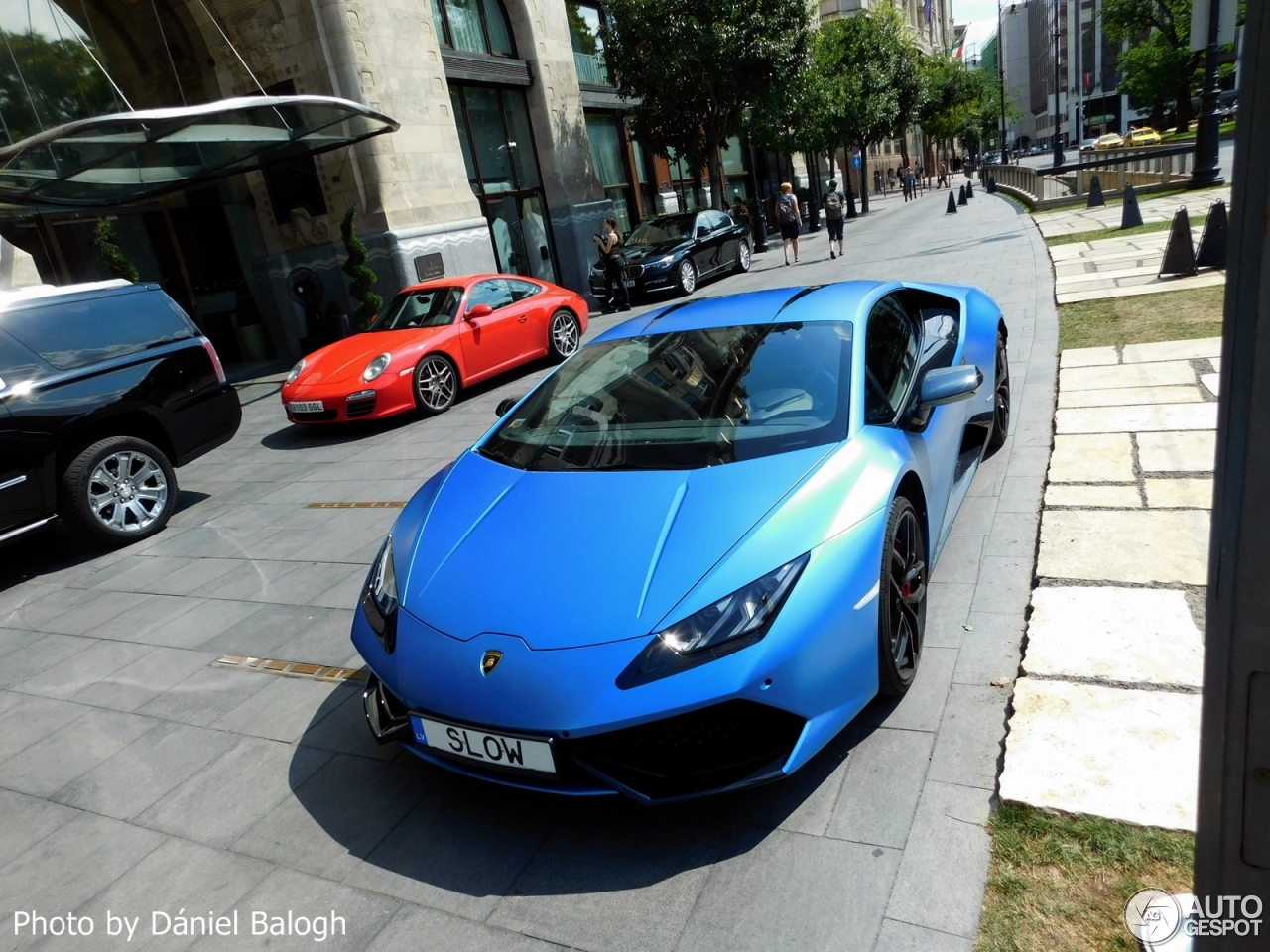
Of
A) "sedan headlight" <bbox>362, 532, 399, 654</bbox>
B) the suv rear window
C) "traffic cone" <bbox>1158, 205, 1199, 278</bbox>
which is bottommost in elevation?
"traffic cone" <bbox>1158, 205, 1199, 278</bbox>

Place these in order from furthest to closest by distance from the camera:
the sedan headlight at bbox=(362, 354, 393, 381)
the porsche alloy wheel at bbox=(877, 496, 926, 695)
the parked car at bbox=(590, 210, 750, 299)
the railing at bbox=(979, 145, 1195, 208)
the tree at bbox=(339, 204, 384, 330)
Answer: the railing at bbox=(979, 145, 1195, 208) → the parked car at bbox=(590, 210, 750, 299) → the tree at bbox=(339, 204, 384, 330) → the sedan headlight at bbox=(362, 354, 393, 381) → the porsche alloy wheel at bbox=(877, 496, 926, 695)

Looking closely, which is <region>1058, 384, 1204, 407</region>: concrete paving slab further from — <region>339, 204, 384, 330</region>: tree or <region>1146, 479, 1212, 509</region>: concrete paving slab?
<region>339, 204, 384, 330</region>: tree

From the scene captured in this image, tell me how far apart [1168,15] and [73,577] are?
7332 centimetres

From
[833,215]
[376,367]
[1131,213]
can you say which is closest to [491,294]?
[376,367]

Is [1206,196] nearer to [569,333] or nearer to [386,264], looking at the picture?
[569,333]

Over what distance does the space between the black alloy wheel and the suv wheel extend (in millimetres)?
6120

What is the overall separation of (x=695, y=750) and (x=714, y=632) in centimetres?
33

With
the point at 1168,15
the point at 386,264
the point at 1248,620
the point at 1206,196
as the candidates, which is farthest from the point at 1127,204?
the point at 1168,15

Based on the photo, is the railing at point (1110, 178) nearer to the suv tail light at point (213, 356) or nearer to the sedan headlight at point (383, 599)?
the suv tail light at point (213, 356)

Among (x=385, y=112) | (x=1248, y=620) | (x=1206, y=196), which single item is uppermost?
(x=385, y=112)

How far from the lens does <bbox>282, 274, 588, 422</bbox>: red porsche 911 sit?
29.0 ft

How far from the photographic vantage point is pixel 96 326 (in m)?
6.36

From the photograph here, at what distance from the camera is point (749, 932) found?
220cm

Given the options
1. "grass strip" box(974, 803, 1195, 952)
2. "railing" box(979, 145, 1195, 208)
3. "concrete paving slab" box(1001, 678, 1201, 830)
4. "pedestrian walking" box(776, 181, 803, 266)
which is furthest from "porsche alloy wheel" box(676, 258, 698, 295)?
"grass strip" box(974, 803, 1195, 952)
